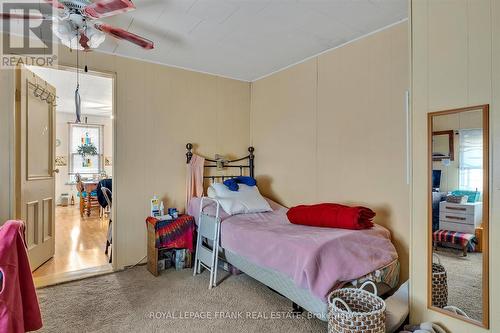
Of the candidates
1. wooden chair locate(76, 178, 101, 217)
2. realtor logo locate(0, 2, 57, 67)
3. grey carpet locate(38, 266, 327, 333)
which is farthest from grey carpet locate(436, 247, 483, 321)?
wooden chair locate(76, 178, 101, 217)

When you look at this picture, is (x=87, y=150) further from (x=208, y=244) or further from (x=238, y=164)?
(x=208, y=244)

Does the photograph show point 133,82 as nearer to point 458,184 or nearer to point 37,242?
point 37,242

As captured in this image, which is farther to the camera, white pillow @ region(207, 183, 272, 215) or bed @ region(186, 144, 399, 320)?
white pillow @ region(207, 183, 272, 215)

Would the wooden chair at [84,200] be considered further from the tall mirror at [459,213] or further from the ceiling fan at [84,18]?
the tall mirror at [459,213]

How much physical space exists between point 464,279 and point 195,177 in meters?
2.74

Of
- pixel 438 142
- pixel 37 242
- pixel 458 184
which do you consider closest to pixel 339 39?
pixel 438 142

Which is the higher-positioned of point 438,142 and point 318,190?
point 438,142

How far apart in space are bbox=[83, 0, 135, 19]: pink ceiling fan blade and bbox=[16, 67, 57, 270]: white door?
60.1 inches

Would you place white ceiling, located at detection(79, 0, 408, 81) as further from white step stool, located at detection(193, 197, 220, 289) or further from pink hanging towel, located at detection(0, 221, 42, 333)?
pink hanging towel, located at detection(0, 221, 42, 333)

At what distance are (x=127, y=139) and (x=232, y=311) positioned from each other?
2.11 meters

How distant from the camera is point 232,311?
2252 mm

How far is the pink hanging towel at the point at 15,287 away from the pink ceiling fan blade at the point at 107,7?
49.7 inches

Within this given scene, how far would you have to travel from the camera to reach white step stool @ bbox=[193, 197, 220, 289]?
272 cm

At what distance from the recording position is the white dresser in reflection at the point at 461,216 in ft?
5.27
